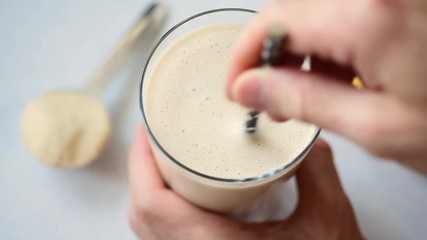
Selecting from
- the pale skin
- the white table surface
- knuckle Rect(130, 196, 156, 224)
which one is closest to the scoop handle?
the white table surface

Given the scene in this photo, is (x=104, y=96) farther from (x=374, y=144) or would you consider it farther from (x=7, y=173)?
(x=374, y=144)

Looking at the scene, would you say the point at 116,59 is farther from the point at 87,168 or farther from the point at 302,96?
the point at 302,96

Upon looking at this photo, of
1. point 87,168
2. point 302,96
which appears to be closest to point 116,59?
point 87,168

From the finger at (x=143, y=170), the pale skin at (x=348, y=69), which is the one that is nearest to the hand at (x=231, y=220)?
the finger at (x=143, y=170)

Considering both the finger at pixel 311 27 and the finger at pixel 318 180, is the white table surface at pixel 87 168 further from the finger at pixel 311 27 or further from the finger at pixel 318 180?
the finger at pixel 311 27

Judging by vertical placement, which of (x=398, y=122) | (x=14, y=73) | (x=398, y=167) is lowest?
(x=398, y=167)

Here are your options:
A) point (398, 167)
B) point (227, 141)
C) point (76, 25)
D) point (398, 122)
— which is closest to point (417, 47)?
point (398, 122)

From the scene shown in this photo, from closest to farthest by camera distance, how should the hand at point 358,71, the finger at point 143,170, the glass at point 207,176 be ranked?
the hand at point 358,71 < the glass at point 207,176 < the finger at point 143,170
